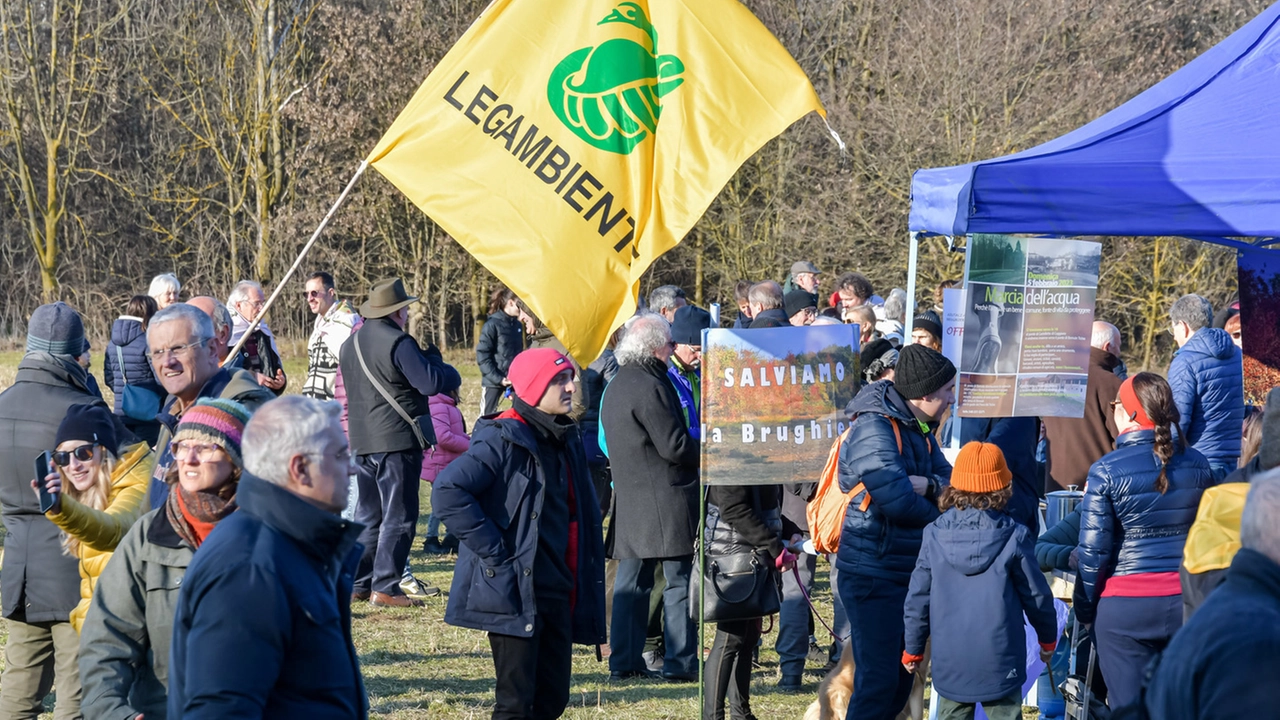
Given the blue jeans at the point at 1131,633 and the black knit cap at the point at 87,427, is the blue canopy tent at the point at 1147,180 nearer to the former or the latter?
the blue jeans at the point at 1131,633

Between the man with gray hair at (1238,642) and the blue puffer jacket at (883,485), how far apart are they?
2.46m

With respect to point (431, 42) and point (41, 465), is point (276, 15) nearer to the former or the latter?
point (431, 42)

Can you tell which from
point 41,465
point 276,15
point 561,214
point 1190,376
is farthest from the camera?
point 276,15

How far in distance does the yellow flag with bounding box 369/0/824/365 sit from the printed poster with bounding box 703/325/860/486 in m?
1.00

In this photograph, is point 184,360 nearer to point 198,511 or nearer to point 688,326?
point 198,511

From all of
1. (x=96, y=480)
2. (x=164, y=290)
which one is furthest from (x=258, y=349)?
(x=96, y=480)

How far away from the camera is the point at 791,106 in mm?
4863

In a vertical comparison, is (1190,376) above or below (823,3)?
below

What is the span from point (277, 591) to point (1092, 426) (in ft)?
20.7

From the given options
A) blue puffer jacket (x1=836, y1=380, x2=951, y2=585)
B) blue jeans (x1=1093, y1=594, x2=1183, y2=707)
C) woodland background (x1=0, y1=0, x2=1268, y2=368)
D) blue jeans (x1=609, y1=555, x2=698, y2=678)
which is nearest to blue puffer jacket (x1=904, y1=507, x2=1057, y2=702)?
blue puffer jacket (x1=836, y1=380, x2=951, y2=585)

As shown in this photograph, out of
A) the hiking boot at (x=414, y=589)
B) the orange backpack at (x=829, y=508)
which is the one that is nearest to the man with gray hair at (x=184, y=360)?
the orange backpack at (x=829, y=508)

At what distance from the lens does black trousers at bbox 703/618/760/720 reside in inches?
227

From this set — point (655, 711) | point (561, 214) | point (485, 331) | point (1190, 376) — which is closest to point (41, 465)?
point (561, 214)

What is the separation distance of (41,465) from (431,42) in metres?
21.0
